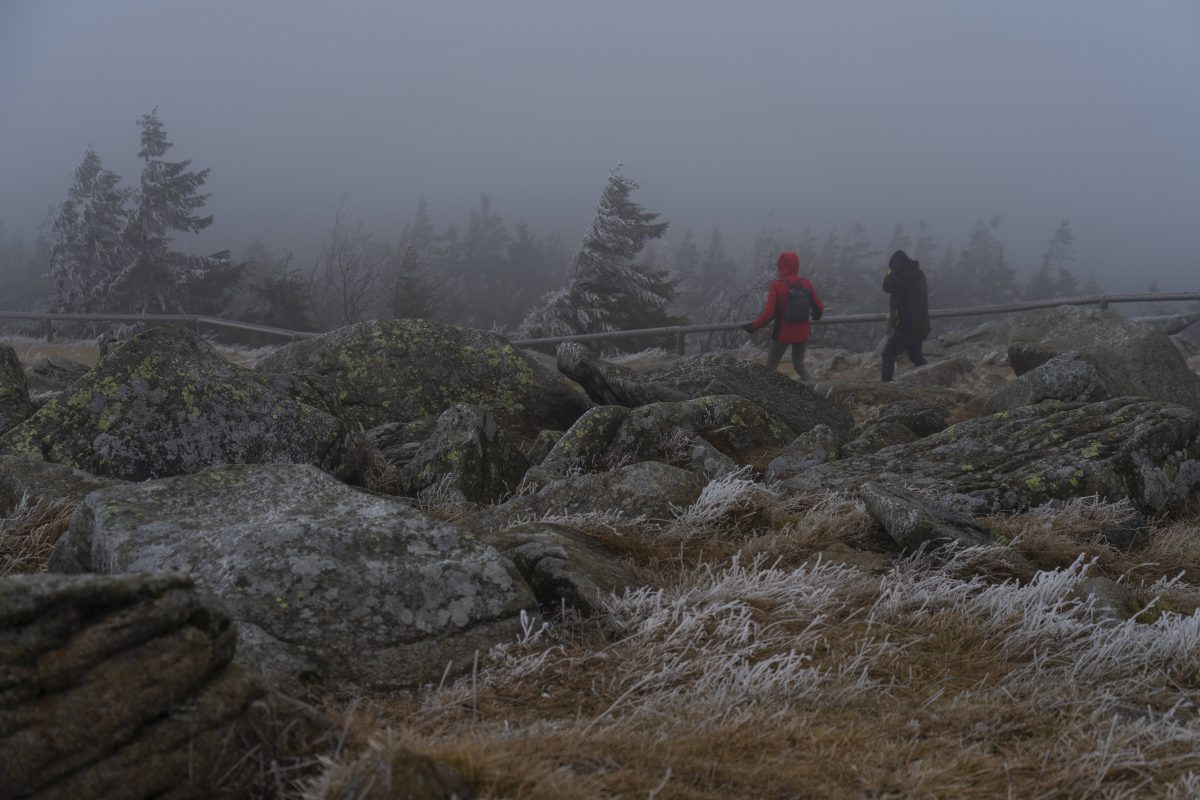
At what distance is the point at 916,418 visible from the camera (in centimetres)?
806

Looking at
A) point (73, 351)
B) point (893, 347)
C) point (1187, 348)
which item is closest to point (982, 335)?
point (1187, 348)

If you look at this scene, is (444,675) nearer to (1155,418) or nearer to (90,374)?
(90,374)

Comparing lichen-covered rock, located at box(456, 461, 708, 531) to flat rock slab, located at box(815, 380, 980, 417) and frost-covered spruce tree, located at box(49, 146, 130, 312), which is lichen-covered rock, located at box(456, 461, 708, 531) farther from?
frost-covered spruce tree, located at box(49, 146, 130, 312)

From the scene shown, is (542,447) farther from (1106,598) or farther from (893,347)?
(893,347)

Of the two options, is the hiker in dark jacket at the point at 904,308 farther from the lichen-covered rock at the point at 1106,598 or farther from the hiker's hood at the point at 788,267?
the lichen-covered rock at the point at 1106,598

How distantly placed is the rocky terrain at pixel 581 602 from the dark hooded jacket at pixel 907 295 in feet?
26.7

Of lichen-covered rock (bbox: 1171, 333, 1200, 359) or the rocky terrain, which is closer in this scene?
the rocky terrain

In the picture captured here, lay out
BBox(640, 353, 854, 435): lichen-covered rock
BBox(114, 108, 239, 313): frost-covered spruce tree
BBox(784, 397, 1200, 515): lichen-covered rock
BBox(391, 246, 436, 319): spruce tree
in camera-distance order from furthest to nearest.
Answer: BBox(391, 246, 436, 319): spruce tree
BBox(114, 108, 239, 313): frost-covered spruce tree
BBox(640, 353, 854, 435): lichen-covered rock
BBox(784, 397, 1200, 515): lichen-covered rock

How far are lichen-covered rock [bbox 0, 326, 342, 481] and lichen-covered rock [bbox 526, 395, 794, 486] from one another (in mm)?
1692

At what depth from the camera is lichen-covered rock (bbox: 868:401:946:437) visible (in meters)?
7.98

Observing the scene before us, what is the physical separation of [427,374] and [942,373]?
9634mm

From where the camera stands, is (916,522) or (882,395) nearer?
(916,522)

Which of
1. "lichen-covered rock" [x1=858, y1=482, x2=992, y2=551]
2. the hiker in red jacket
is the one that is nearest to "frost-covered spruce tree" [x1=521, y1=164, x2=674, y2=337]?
the hiker in red jacket

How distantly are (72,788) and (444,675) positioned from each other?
1245 mm
